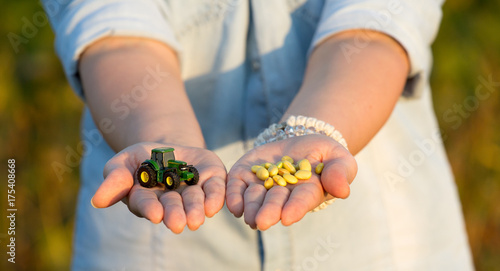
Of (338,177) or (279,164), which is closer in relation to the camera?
(338,177)

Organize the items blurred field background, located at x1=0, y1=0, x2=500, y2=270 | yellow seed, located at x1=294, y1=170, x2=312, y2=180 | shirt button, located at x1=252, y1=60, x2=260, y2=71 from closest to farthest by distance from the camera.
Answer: yellow seed, located at x1=294, y1=170, x2=312, y2=180, shirt button, located at x1=252, y1=60, x2=260, y2=71, blurred field background, located at x1=0, y1=0, x2=500, y2=270

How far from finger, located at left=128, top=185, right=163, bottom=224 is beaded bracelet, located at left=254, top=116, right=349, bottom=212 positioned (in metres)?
0.27

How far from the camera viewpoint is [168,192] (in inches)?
37.1

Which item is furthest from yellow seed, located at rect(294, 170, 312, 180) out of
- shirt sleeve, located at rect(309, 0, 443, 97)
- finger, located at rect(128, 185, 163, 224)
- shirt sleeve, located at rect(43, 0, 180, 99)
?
shirt sleeve, located at rect(43, 0, 180, 99)

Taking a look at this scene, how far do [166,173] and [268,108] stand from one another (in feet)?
1.43

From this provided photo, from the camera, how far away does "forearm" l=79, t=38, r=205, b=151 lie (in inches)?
43.7

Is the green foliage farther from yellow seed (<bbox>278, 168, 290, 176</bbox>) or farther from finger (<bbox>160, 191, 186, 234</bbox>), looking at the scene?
finger (<bbox>160, 191, 186, 234</bbox>)

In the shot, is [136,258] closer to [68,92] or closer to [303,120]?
[303,120]

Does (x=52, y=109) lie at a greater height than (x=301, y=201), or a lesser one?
greater

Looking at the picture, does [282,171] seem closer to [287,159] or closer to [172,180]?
[287,159]

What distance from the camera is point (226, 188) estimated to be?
0.91m

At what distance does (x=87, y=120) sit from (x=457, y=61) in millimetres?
2077

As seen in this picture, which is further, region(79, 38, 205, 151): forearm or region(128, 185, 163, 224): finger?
region(79, 38, 205, 151): forearm

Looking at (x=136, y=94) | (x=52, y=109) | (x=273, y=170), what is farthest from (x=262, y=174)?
(x=52, y=109)
